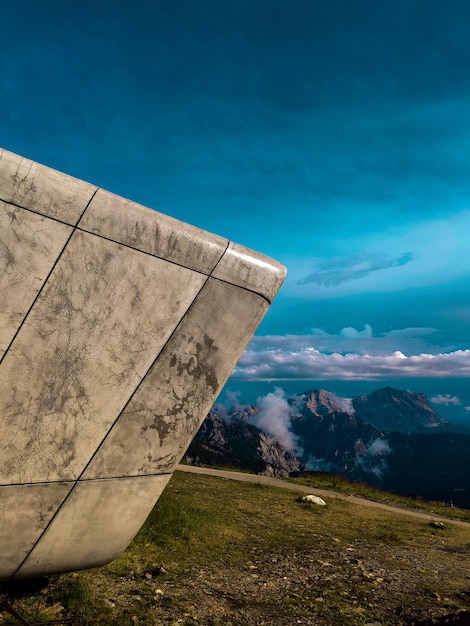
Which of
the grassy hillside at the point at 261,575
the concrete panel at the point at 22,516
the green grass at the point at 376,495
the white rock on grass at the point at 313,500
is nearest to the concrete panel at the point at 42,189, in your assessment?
the concrete panel at the point at 22,516

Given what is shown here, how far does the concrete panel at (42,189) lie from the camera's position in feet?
9.98

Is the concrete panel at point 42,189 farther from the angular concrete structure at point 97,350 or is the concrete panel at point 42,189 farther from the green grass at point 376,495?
the green grass at point 376,495

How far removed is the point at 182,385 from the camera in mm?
3826

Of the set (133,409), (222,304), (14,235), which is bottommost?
(133,409)

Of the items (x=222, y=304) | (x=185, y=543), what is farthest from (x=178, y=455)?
(x=185, y=543)

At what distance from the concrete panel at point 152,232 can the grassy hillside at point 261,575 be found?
3.40m

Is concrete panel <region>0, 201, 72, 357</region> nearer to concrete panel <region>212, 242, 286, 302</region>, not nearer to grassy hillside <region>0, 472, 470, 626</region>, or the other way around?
concrete panel <region>212, 242, 286, 302</region>

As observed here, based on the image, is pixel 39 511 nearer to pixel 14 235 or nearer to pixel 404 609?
pixel 14 235

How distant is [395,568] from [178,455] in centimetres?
465

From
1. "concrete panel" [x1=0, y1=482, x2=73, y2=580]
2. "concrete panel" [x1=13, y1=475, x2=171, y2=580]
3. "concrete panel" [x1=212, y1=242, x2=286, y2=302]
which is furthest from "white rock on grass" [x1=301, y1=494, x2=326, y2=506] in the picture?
"concrete panel" [x1=0, y1=482, x2=73, y2=580]

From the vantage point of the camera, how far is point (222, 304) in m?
3.84

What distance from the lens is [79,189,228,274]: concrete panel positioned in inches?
132

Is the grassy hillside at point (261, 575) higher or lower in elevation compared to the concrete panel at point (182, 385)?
lower

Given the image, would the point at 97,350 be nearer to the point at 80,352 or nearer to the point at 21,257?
the point at 80,352
